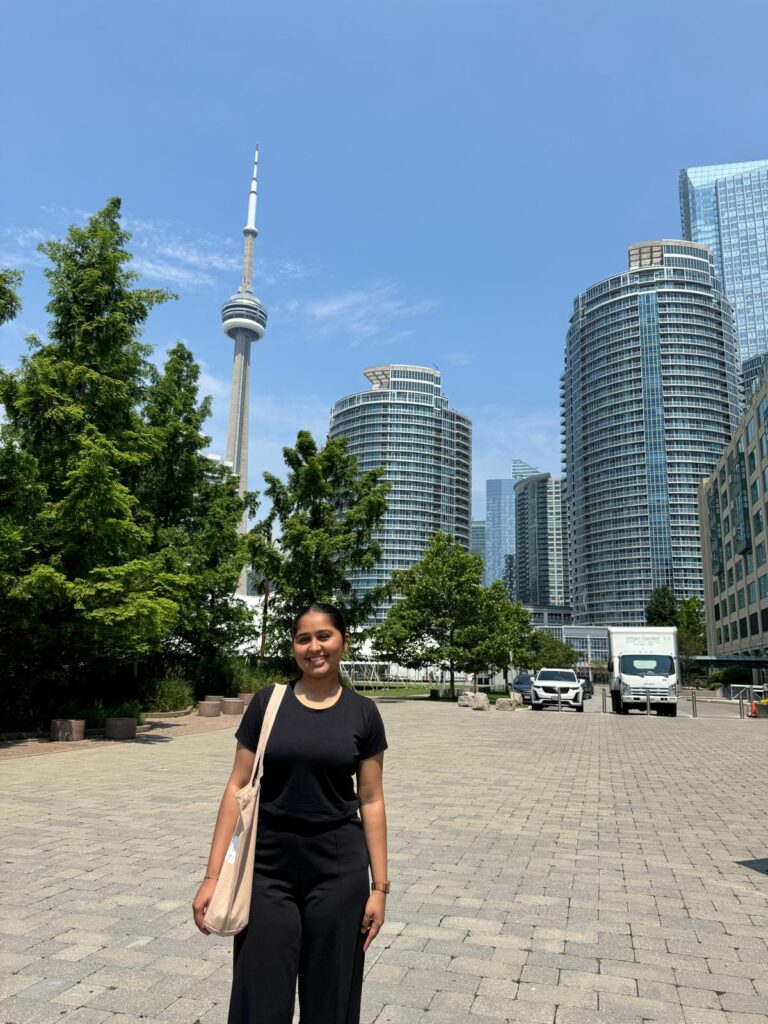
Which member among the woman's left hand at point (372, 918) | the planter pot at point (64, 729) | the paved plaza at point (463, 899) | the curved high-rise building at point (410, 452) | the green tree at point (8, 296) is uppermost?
the curved high-rise building at point (410, 452)

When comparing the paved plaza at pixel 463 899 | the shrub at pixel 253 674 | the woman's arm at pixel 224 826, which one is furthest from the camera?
the shrub at pixel 253 674

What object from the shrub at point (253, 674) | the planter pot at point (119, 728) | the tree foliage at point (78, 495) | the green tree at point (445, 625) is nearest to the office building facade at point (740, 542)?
the green tree at point (445, 625)

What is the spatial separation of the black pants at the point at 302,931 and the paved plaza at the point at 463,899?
144 cm

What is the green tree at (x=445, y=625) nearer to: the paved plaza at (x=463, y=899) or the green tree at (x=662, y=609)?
the paved plaza at (x=463, y=899)

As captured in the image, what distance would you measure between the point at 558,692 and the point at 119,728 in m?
20.7

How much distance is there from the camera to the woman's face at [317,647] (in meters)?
2.62

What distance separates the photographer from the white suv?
1243 inches

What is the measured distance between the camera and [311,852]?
2404 millimetres

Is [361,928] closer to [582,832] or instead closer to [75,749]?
[582,832]

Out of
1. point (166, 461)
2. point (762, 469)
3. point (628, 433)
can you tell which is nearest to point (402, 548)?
point (628, 433)

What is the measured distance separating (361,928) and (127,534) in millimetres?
14744

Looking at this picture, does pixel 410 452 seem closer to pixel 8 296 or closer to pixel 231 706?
→ pixel 231 706

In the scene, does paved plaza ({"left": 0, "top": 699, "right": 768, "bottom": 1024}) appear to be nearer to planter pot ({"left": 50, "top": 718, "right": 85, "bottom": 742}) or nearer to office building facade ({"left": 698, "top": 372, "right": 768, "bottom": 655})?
planter pot ({"left": 50, "top": 718, "right": 85, "bottom": 742})

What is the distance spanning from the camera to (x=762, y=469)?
6656cm
